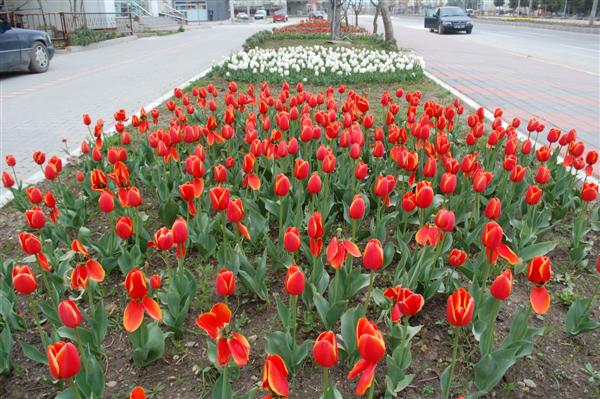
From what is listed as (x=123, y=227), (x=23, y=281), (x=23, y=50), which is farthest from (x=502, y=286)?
(x=23, y=50)

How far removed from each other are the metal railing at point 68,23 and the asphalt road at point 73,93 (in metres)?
3.99

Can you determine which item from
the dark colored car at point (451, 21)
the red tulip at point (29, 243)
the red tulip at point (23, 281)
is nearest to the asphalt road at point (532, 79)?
the red tulip at point (29, 243)

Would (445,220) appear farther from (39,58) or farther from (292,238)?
(39,58)

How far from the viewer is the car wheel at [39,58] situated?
12.3 metres

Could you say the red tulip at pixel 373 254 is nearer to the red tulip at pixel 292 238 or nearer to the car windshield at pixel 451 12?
the red tulip at pixel 292 238

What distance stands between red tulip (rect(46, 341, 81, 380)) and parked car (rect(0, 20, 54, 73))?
38.8 feet

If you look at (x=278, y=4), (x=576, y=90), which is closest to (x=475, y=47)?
(x=576, y=90)

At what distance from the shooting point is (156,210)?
3955 mm

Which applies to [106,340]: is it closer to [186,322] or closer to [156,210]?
[186,322]

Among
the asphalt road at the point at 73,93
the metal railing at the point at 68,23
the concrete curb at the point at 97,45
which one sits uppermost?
the metal railing at the point at 68,23

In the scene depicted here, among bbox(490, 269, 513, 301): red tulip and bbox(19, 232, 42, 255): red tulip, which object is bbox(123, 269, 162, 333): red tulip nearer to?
bbox(19, 232, 42, 255): red tulip

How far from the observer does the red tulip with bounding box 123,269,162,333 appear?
167 centimetres

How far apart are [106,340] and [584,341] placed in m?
2.36

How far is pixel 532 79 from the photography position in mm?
11141
